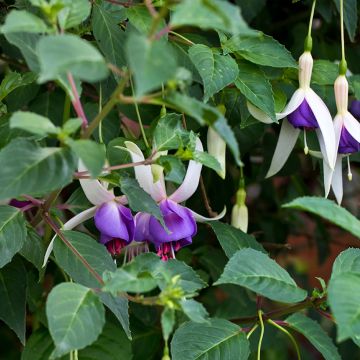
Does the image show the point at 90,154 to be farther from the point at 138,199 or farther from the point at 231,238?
the point at 231,238

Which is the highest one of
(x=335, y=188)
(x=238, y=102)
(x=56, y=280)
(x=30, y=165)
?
(x=30, y=165)

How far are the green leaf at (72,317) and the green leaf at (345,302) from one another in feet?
0.70

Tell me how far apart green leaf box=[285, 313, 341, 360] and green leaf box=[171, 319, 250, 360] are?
0.07 metres

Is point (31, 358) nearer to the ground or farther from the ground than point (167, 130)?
nearer to the ground

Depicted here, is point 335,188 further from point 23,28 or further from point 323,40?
point 23,28

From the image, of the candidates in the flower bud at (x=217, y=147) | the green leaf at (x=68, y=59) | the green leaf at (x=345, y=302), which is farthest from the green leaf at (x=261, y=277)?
the green leaf at (x=68, y=59)

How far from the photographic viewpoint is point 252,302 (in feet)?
4.86

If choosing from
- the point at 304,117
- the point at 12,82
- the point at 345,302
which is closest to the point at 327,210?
the point at 345,302

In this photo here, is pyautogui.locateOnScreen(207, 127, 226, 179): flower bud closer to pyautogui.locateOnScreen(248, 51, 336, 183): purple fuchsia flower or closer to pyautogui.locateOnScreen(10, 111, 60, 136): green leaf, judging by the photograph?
pyautogui.locateOnScreen(248, 51, 336, 183): purple fuchsia flower

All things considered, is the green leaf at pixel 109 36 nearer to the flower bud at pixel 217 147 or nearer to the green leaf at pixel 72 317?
the flower bud at pixel 217 147

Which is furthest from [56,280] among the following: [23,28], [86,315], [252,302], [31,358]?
[23,28]

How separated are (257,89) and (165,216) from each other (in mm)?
194

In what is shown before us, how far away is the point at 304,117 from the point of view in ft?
3.39

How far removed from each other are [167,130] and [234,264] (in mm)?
162
